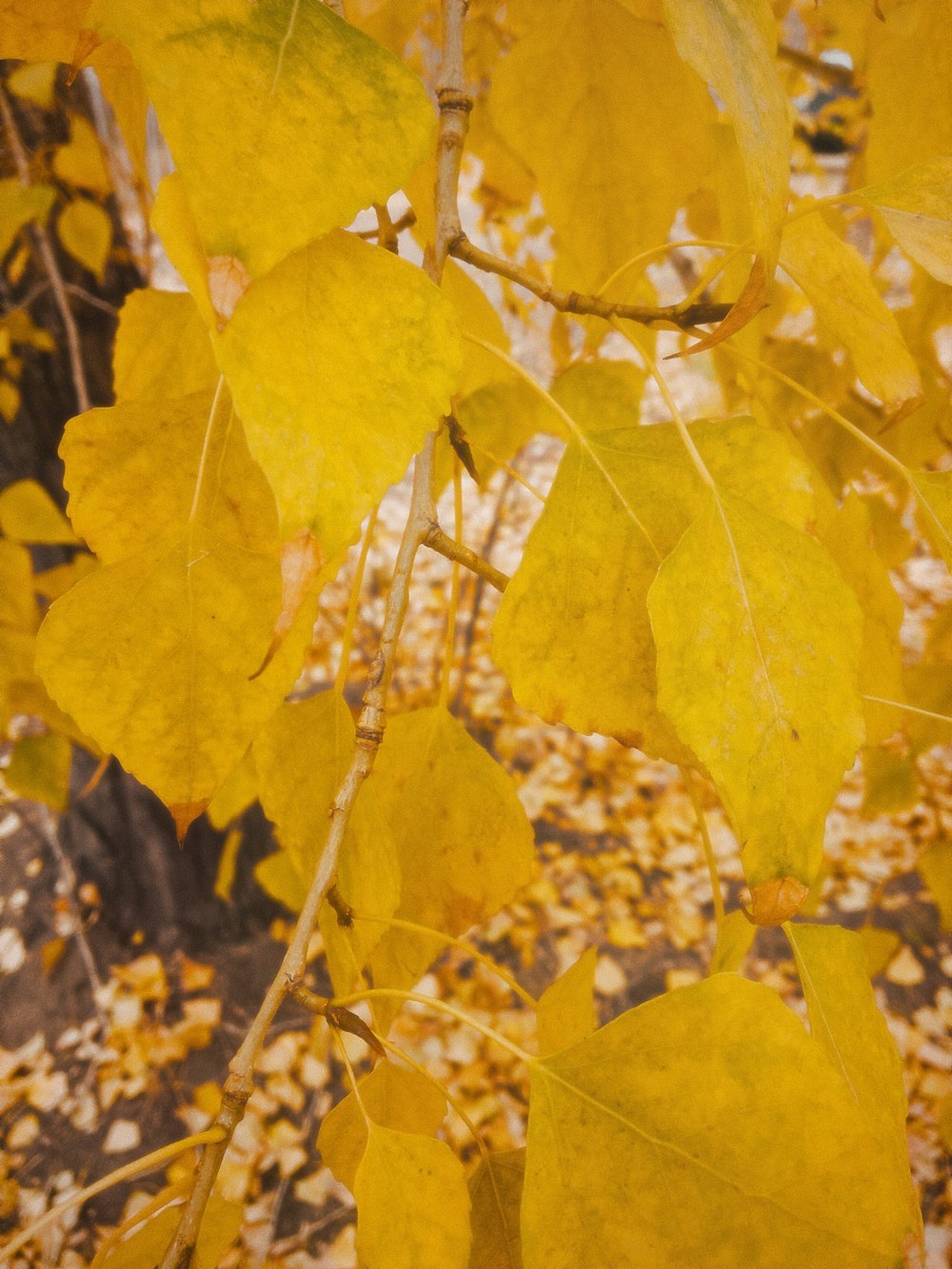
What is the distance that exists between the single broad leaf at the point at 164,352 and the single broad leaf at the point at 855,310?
33 centimetres

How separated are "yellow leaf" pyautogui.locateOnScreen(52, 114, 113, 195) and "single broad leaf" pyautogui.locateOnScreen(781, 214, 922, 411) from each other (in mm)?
1196

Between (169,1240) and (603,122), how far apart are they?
2.29 ft

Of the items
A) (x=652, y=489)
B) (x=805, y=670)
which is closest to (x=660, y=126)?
(x=652, y=489)

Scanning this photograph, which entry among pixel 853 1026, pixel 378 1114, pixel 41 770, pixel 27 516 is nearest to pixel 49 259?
pixel 27 516

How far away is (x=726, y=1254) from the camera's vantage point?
0.28m

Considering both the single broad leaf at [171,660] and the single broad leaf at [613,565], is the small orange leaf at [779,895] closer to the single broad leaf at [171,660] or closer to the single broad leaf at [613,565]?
the single broad leaf at [613,565]

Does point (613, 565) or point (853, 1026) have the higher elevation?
point (613, 565)

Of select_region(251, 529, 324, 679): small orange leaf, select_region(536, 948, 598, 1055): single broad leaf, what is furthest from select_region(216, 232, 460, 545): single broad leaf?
select_region(536, 948, 598, 1055): single broad leaf

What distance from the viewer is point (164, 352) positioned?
0.47 meters

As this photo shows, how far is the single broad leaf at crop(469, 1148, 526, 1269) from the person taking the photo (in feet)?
1.41

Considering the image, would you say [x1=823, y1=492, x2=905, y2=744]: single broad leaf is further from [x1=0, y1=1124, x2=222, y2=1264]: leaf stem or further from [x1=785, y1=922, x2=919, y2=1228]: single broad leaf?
[x1=0, y1=1124, x2=222, y2=1264]: leaf stem

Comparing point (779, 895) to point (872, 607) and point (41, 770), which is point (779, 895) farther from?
point (41, 770)

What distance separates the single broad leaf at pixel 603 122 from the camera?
530 mm

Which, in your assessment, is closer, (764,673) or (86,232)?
(764,673)
